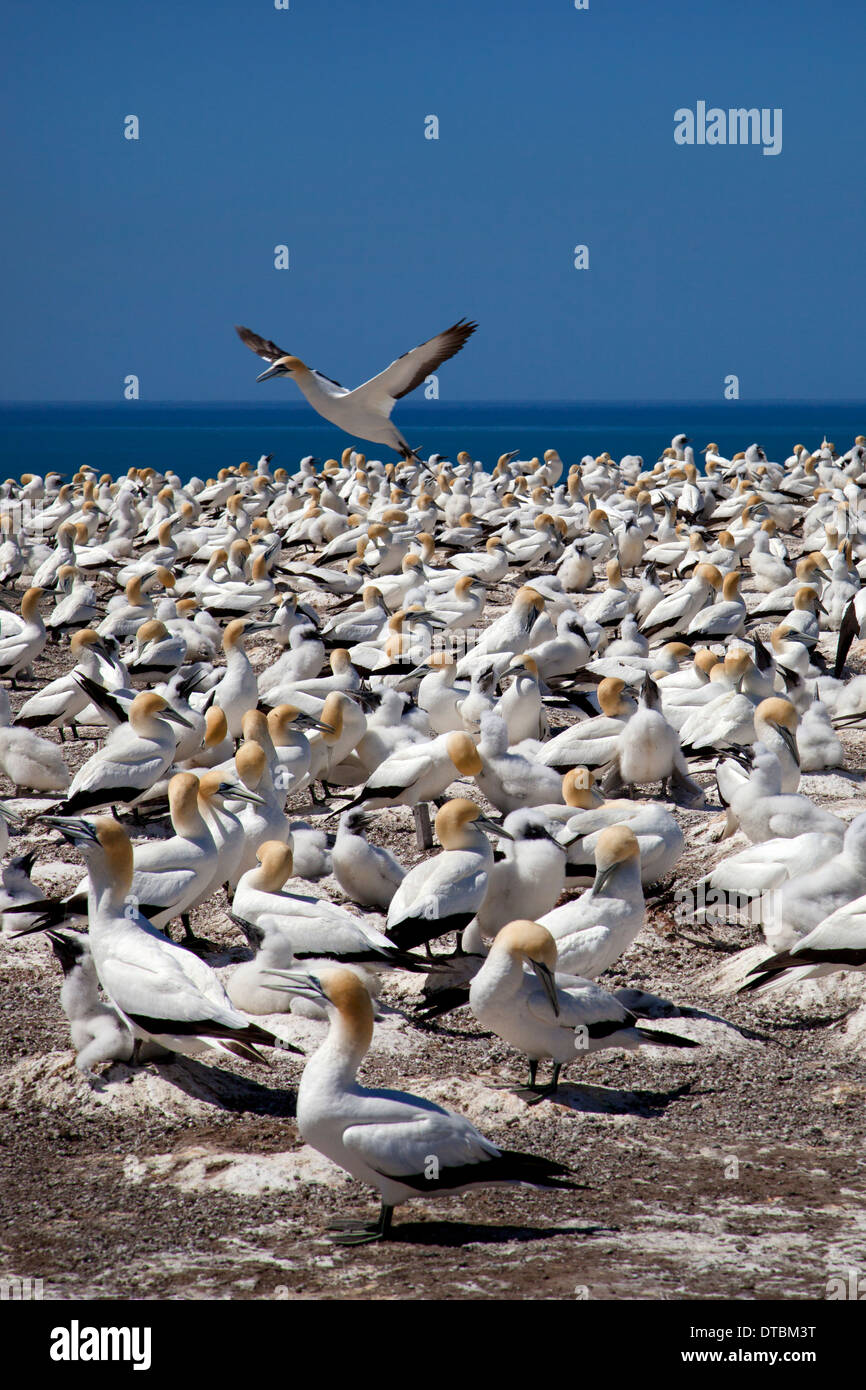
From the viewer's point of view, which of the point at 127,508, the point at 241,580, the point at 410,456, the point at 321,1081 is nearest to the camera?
the point at 321,1081

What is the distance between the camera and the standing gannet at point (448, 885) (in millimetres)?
6309

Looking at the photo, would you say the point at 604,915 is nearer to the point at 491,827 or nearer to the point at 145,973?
the point at 491,827

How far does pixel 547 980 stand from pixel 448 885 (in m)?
1.23

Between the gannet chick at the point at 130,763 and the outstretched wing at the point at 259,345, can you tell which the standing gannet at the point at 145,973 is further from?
the outstretched wing at the point at 259,345

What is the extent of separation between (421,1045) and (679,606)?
27.9 feet

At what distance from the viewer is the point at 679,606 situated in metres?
13.8

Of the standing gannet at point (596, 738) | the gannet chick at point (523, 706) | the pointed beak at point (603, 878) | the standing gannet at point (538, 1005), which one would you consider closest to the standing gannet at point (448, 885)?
the pointed beak at point (603, 878)

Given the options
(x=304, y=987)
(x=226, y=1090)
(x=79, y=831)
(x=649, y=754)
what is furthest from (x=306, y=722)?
(x=304, y=987)

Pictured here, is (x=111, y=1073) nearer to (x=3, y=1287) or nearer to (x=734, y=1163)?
(x=3, y=1287)

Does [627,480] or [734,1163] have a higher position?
[627,480]

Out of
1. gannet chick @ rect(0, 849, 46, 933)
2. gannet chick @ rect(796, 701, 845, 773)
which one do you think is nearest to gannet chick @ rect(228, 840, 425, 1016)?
gannet chick @ rect(0, 849, 46, 933)

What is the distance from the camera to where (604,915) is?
20.0 ft

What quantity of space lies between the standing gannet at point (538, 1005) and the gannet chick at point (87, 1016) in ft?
4.43

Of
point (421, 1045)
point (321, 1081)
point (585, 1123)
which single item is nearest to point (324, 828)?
point (421, 1045)
